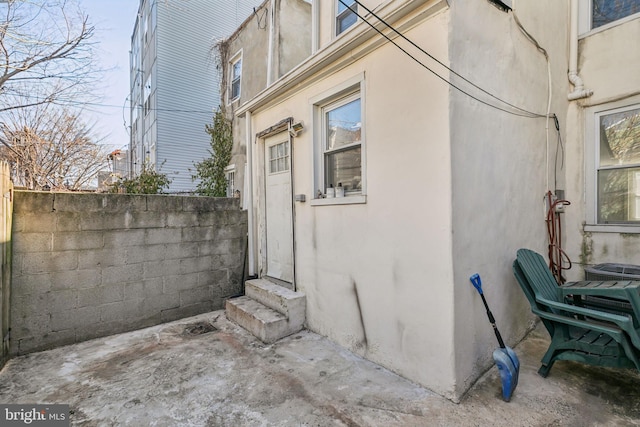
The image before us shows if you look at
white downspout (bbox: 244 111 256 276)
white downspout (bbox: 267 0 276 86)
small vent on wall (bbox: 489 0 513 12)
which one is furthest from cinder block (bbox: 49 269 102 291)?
small vent on wall (bbox: 489 0 513 12)

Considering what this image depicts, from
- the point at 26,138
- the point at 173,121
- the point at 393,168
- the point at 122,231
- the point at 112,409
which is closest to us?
the point at 112,409

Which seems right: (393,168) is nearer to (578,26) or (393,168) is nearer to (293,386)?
(293,386)

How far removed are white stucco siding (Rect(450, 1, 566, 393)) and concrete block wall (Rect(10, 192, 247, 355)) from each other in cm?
367

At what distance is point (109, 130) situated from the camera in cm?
948

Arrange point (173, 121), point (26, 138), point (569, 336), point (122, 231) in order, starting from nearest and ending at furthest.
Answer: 1. point (569, 336)
2. point (122, 231)
3. point (26, 138)
4. point (173, 121)

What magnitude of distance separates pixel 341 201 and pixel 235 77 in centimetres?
682

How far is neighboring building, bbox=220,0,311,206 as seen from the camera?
5.71 m

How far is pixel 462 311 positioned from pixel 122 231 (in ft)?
13.6

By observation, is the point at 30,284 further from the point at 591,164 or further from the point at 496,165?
the point at 591,164

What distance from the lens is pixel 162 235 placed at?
170 inches

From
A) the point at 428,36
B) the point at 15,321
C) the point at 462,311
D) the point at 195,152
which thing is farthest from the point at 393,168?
the point at 195,152

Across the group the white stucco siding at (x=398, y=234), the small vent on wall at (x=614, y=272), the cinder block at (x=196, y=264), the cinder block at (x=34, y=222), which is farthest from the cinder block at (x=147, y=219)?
the small vent on wall at (x=614, y=272)

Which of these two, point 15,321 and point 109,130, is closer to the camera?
point 15,321


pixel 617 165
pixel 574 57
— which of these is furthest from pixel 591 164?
pixel 574 57
